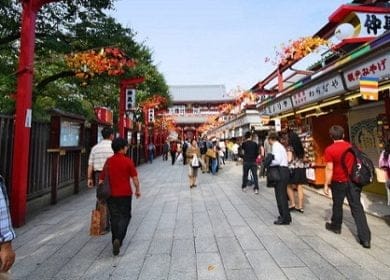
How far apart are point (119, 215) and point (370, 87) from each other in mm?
4491

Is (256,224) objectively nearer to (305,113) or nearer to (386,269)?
(386,269)

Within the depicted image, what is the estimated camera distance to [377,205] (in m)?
6.98

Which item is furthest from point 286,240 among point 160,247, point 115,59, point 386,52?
point 115,59

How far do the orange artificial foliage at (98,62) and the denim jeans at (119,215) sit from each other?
226 inches

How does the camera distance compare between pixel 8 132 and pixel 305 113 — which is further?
pixel 305 113

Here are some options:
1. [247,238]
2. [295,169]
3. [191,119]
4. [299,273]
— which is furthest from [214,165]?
[191,119]

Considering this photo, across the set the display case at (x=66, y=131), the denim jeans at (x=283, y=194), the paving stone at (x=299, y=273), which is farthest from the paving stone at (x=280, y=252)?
the display case at (x=66, y=131)

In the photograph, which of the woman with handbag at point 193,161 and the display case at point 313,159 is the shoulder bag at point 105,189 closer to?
the woman with handbag at point 193,161

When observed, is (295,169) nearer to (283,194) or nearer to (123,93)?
(283,194)

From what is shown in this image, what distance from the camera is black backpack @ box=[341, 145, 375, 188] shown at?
14.3 feet

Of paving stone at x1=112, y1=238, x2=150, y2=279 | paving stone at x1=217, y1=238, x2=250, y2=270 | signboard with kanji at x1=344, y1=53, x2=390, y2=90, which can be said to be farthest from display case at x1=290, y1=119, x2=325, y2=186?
paving stone at x1=112, y1=238, x2=150, y2=279

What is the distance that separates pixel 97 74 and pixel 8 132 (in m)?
4.12

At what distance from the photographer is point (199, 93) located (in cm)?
5412

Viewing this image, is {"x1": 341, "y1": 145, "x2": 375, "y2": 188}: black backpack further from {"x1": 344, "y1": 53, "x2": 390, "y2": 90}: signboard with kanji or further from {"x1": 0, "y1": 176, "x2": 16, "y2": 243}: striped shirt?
{"x1": 0, "y1": 176, "x2": 16, "y2": 243}: striped shirt
